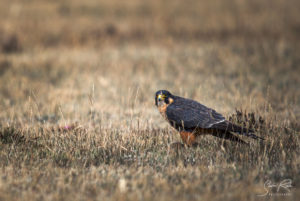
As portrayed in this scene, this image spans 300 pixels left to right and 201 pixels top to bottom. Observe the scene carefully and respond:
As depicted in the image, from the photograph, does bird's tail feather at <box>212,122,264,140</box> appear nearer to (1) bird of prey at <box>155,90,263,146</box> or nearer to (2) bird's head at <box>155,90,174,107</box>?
(1) bird of prey at <box>155,90,263,146</box>

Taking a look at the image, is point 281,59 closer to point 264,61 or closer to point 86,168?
point 264,61

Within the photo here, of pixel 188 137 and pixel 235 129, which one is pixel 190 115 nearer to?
pixel 188 137

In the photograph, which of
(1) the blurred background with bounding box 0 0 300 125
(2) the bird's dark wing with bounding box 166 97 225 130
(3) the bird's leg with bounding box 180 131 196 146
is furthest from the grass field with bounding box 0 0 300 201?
(2) the bird's dark wing with bounding box 166 97 225 130

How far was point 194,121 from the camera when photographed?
18.4ft

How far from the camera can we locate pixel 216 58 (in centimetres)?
1350

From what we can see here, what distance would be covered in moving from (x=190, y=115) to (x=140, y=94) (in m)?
4.61

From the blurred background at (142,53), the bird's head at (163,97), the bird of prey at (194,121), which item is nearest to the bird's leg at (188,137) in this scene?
the bird of prey at (194,121)

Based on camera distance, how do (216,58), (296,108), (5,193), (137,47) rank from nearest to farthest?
(5,193) → (296,108) → (216,58) → (137,47)

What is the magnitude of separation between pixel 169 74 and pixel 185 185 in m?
8.30

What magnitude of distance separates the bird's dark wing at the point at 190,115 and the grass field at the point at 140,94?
39cm

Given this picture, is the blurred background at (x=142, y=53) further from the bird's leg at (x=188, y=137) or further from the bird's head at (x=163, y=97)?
the bird's leg at (x=188, y=137)

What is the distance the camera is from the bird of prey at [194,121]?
5.50 metres

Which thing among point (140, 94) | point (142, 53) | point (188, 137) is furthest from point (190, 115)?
point (142, 53)

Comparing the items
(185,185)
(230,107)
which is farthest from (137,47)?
(185,185)
